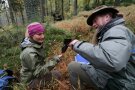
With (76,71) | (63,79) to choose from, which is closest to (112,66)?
(76,71)

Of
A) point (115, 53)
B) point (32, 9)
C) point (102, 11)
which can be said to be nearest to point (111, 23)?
point (102, 11)

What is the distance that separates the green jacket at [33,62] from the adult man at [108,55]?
16.8 inches

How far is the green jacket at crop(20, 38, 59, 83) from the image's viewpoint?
3932 mm

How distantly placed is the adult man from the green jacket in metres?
0.43

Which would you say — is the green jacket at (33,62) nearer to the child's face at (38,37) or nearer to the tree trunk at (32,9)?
the child's face at (38,37)

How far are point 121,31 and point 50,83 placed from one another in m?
1.82

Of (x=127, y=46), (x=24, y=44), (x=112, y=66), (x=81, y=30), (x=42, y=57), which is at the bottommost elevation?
(x=81, y=30)

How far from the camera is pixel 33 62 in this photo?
3.93 meters

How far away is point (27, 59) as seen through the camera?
3928 mm

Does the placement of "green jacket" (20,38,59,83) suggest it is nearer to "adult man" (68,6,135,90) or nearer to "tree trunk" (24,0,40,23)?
"adult man" (68,6,135,90)

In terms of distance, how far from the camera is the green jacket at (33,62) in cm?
393

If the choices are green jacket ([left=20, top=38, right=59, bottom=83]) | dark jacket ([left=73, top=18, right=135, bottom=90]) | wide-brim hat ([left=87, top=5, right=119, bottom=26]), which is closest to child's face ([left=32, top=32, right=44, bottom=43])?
green jacket ([left=20, top=38, right=59, bottom=83])

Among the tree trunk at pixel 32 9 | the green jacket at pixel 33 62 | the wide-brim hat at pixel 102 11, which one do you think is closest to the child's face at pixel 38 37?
the green jacket at pixel 33 62

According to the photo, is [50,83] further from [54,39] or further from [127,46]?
[54,39]
